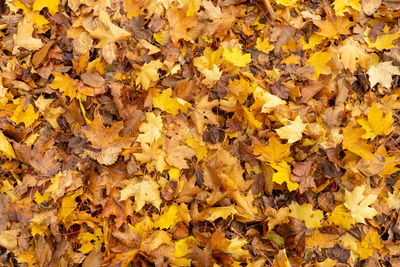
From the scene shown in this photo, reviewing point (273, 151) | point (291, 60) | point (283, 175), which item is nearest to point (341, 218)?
point (283, 175)

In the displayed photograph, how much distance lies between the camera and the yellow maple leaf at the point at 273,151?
6.16 ft

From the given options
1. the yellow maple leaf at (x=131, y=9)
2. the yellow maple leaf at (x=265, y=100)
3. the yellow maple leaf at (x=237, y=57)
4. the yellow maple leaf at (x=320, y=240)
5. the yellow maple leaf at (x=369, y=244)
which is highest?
the yellow maple leaf at (x=131, y=9)

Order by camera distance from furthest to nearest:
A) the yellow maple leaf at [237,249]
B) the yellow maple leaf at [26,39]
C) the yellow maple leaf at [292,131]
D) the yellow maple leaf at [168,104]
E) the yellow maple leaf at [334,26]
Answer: the yellow maple leaf at [334,26] → the yellow maple leaf at [26,39] → the yellow maple leaf at [168,104] → the yellow maple leaf at [292,131] → the yellow maple leaf at [237,249]

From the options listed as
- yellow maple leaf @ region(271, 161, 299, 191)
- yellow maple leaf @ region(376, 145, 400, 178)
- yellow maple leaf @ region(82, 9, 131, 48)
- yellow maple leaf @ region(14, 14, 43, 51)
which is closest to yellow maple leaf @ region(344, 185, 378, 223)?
yellow maple leaf @ region(376, 145, 400, 178)

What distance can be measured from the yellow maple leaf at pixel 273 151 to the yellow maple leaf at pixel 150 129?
0.56 meters

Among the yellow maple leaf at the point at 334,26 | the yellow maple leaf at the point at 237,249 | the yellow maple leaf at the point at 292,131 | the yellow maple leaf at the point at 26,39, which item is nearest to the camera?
the yellow maple leaf at the point at 237,249

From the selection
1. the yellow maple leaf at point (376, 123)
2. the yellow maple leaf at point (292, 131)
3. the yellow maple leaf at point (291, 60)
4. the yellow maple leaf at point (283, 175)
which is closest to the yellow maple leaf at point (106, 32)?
the yellow maple leaf at point (291, 60)

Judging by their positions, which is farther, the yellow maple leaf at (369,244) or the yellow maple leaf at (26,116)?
the yellow maple leaf at (26,116)

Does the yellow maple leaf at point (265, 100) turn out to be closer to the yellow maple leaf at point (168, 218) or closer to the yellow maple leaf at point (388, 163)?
the yellow maple leaf at point (388, 163)

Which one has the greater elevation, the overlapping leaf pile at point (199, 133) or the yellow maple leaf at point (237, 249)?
the overlapping leaf pile at point (199, 133)

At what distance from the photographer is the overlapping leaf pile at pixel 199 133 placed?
185 centimetres

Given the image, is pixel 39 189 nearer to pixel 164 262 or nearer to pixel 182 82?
pixel 164 262

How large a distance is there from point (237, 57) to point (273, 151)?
65 cm

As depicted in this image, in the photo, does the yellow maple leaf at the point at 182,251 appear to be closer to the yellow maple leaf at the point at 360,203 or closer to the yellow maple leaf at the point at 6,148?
the yellow maple leaf at the point at 360,203
